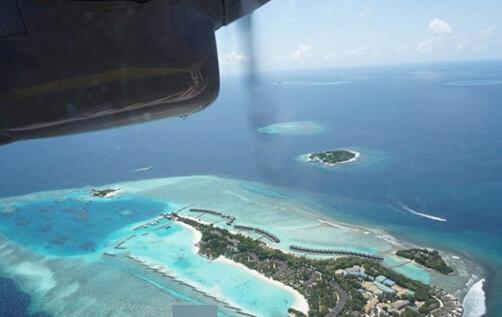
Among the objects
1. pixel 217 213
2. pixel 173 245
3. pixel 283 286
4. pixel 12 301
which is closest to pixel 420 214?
pixel 283 286

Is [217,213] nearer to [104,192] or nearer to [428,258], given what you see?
[104,192]

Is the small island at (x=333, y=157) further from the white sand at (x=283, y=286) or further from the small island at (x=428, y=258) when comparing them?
the white sand at (x=283, y=286)

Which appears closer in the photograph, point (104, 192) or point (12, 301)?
point (12, 301)

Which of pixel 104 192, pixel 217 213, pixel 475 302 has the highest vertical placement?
pixel 475 302

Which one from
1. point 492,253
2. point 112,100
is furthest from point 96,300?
point 492,253

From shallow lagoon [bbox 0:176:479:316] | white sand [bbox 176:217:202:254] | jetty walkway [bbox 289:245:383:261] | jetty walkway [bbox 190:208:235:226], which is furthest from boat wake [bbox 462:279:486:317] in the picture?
jetty walkway [bbox 190:208:235:226]

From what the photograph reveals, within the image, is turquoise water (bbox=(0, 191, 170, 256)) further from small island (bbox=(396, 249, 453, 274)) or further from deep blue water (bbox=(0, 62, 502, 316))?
small island (bbox=(396, 249, 453, 274))
